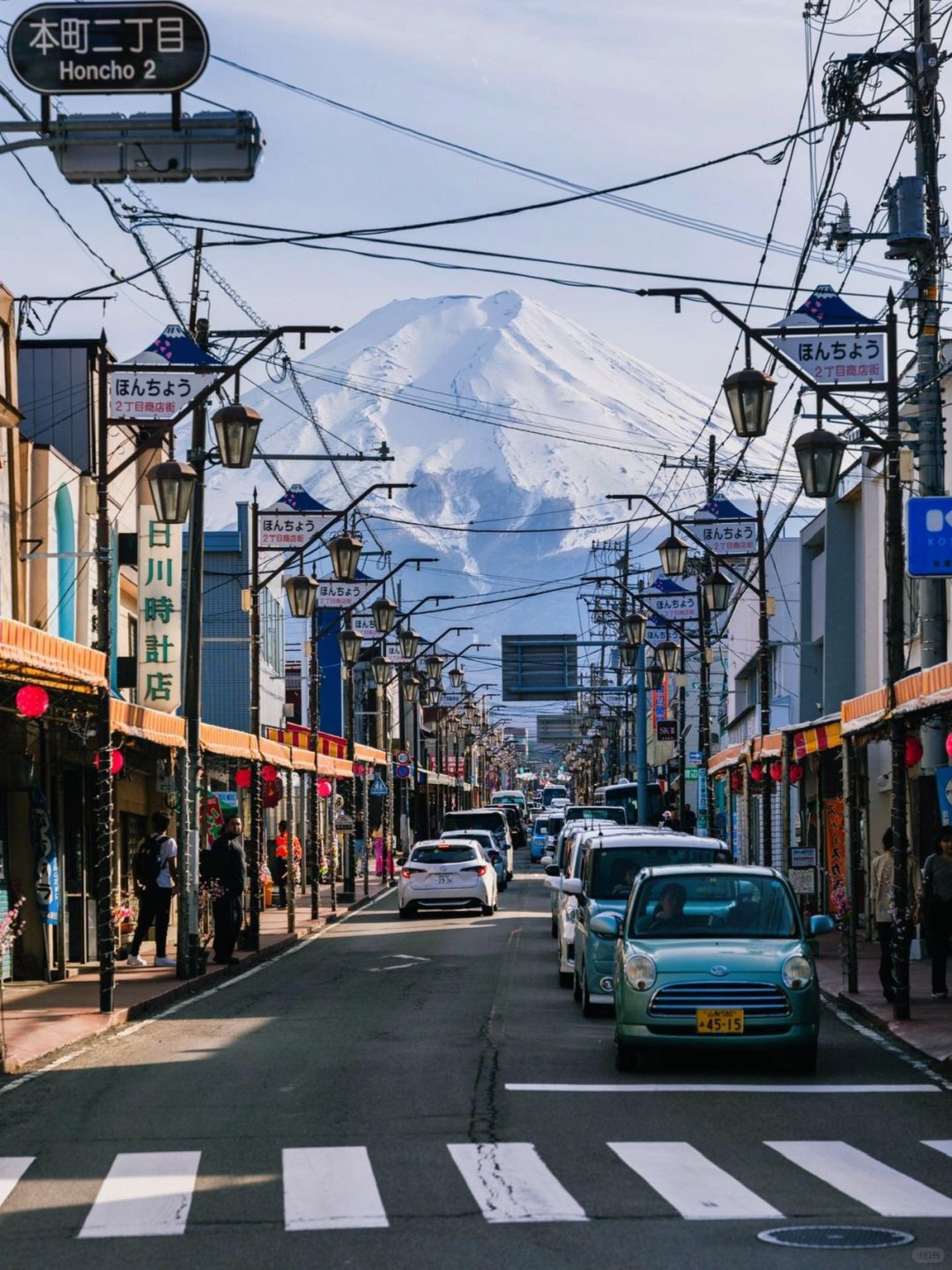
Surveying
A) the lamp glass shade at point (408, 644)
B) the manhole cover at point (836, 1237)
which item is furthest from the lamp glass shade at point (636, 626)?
the manhole cover at point (836, 1237)

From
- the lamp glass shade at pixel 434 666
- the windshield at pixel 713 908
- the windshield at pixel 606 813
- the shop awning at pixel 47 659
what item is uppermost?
the lamp glass shade at pixel 434 666

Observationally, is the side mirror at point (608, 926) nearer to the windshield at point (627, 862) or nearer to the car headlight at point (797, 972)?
the car headlight at point (797, 972)

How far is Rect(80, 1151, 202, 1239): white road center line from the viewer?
9164 millimetres

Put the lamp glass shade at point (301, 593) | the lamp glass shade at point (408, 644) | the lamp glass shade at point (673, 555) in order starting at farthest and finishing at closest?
the lamp glass shade at point (408, 644) → the lamp glass shade at point (673, 555) → the lamp glass shade at point (301, 593)

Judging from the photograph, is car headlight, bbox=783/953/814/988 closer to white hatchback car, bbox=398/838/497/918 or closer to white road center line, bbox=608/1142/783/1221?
white road center line, bbox=608/1142/783/1221

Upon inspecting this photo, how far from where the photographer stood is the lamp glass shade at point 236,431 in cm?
2192

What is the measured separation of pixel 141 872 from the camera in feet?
86.0

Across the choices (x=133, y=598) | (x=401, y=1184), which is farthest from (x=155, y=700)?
(x=401, y=1184)

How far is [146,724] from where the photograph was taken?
24.0 metres

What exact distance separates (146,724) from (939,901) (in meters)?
9.97

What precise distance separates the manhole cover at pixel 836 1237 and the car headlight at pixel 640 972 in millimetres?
5877

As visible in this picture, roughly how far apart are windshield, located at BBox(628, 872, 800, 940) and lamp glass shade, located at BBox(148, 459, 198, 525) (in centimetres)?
816

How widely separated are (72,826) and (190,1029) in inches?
360

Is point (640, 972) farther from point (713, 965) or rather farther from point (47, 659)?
point (47, 659)
